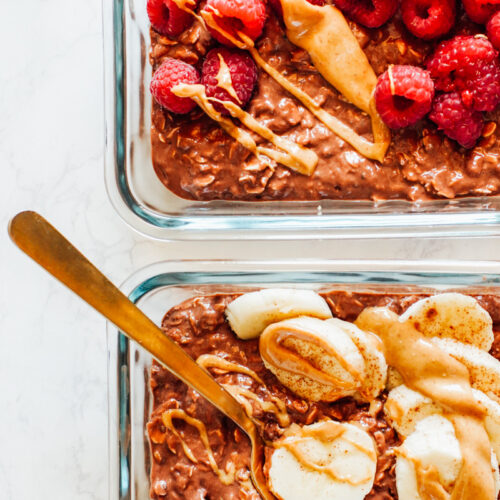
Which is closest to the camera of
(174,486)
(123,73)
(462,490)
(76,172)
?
(462,490)

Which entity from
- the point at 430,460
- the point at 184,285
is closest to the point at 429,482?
the point at 430,460

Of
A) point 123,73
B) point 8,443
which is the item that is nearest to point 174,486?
point 8,443

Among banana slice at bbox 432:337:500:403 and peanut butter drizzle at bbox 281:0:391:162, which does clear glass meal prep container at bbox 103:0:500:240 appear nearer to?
peanut butter drizzle at bbox 281:0:391:162

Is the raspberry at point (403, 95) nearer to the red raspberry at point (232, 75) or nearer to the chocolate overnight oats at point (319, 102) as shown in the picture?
the chocolate overnight oats at point (319, 102)

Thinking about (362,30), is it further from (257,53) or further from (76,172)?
(76,172)

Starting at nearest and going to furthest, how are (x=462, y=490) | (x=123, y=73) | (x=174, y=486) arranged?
1. (x=462, y=490)
2. (x=174, y=486)
3. (x=123, y=73)

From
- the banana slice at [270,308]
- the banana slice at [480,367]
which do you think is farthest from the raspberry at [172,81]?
the banana slice at [480,367]
